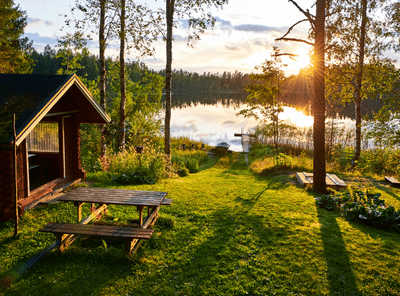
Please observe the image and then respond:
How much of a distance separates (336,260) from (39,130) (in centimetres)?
973

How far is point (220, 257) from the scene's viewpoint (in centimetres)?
514

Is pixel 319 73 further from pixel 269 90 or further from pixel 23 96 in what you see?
pixel 23 96

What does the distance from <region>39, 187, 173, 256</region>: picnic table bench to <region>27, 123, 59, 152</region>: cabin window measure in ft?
15.2

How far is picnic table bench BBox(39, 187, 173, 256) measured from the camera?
15.7 feet

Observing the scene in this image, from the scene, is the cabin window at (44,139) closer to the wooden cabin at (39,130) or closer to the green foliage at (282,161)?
the wooden cabin at (39,130)

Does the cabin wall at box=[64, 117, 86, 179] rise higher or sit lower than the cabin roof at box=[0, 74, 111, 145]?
lower

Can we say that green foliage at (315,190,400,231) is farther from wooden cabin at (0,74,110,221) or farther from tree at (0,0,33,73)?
tree at (0,0,33,73)

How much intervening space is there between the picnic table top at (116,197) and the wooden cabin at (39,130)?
1417mm

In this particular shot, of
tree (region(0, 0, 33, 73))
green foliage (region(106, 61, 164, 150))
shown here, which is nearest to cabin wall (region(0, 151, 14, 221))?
green foliage (region(106, 61, 164, 150))

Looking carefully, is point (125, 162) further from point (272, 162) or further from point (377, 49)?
point (377, 49)

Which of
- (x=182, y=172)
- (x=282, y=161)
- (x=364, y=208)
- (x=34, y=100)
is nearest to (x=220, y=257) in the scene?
(x=364, y=208)

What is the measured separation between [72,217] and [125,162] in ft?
15.5

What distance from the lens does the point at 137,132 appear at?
18.6 m

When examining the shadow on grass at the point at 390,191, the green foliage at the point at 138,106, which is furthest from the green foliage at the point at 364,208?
the green foliage at the point at 138,106
